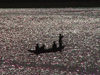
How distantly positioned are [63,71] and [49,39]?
3043mm

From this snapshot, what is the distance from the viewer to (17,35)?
8.32m

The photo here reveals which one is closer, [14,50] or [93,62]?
[93,62]

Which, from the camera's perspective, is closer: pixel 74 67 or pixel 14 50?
pixel 74 67

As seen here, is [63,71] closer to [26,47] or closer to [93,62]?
[93,62]

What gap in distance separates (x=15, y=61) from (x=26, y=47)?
1282 millimetres

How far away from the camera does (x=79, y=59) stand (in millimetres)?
5484

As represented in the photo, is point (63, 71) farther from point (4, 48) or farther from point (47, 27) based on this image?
point (47, 27)

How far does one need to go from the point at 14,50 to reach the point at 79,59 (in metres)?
1.45

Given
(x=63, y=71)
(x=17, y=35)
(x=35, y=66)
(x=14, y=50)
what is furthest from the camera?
(x=17, y=35)
